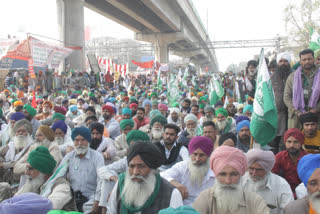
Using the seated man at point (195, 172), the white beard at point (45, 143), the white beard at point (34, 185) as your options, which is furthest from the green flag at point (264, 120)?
the white beard at point (45, 143)

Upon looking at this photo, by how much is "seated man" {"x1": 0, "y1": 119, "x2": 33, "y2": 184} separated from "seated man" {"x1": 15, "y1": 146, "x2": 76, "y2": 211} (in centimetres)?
97

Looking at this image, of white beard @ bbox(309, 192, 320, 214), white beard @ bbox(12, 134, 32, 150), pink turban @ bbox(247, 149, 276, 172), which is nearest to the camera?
white beard @ bbox(309, 192, 320, 214)

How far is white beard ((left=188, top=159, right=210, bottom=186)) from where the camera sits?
321cm

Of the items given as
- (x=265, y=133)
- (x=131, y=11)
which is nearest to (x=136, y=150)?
(x=265, y=133)

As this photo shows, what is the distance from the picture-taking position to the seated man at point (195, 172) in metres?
3.22

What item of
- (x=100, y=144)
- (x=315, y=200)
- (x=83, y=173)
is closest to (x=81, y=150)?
(x=83, y=173)

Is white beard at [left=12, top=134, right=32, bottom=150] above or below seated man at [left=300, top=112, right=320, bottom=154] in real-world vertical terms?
below

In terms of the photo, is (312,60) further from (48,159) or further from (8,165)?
(8,165)

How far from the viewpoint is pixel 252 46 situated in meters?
43.5

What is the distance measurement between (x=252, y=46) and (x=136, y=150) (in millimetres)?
44138

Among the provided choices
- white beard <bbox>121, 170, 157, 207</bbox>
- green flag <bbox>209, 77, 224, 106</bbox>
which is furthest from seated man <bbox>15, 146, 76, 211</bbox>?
green flag <bbox>209, 77, 224, 106</bbox>

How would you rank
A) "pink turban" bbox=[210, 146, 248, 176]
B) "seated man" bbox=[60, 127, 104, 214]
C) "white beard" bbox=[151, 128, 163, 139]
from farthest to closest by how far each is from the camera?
1. "white beard" bbox=[151, 128, 163, 139]
2. "seated man" bbox=[60, 127, 104, 214]
3. "pink turban" bbox=[210, 146, 248, 176]

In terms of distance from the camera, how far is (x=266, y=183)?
2930mm

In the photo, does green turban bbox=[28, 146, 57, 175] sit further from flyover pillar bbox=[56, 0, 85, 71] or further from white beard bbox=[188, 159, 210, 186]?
flyover pillar bbox=[56, 0, 85, 71]
